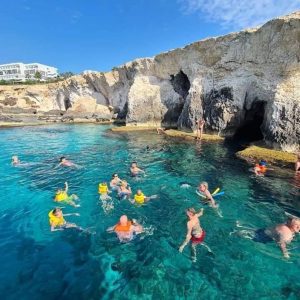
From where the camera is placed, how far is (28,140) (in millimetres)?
35250

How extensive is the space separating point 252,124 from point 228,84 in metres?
6.57

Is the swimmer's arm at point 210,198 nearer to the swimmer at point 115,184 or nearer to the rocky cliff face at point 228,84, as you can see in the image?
the swimmer at point 115,184

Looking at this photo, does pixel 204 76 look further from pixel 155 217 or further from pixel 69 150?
pixel 155 217

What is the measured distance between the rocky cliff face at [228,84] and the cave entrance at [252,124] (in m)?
0.11

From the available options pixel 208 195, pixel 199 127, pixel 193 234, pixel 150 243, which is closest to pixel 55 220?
pixel 150 243

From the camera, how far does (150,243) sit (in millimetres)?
10656

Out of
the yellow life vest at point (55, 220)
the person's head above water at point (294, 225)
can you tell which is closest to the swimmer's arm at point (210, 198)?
the person's head above water at point (294, 225)

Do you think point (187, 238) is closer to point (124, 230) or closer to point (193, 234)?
point (193, 234)

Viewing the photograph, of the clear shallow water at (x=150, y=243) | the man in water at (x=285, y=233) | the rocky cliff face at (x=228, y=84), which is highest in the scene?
the rocky cliff face at (x=228, y=84)

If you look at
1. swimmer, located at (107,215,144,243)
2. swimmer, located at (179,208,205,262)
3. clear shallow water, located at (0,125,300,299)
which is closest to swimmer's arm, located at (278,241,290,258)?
clear shallow water, located at (0,125,300,299)

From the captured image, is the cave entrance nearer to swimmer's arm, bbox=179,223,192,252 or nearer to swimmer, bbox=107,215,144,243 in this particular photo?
swimmer's arm, bbox=179,223,192,252

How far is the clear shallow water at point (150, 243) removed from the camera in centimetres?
841

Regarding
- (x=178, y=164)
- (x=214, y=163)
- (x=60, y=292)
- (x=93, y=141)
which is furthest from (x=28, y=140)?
(x=60, y=292)

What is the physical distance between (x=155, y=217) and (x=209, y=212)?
245cm
